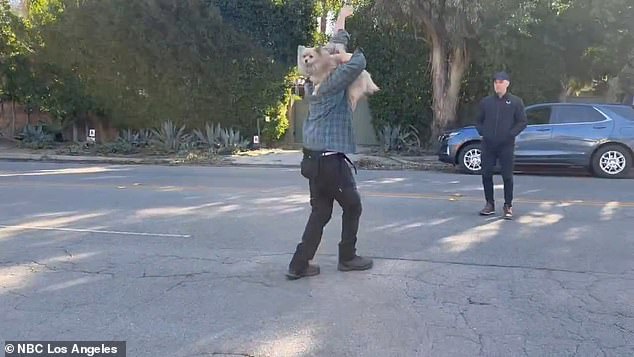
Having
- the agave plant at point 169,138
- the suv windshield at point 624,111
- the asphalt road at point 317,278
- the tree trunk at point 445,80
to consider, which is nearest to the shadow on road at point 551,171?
the suv windshield at point 624,111

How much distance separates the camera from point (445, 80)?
18.4m

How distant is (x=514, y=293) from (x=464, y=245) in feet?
5.13

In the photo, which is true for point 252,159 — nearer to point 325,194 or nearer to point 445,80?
point 445,80

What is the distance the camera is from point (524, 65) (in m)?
18.1

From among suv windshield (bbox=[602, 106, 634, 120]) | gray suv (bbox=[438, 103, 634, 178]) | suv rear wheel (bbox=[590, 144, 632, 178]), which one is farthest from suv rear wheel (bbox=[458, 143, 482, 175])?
suv windshield (bbox=[602, 106, 634, 120])

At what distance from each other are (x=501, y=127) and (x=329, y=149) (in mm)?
3467

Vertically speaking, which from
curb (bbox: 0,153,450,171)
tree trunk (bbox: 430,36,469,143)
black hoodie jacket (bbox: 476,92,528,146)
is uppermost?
tree trunk (bbox: 430,36,469,143)

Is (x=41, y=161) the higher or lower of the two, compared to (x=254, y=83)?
lower

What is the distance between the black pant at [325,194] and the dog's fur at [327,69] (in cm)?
52

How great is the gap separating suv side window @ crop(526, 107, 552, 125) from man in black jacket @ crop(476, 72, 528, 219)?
6118 millimetres

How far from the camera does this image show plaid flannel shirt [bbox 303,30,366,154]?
486cm

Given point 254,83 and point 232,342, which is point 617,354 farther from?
point 254,83

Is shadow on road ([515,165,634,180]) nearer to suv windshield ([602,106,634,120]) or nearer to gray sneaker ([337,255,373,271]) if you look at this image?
suv windshield ([602,106,634,120])

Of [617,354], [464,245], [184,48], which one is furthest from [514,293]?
[184,48]
